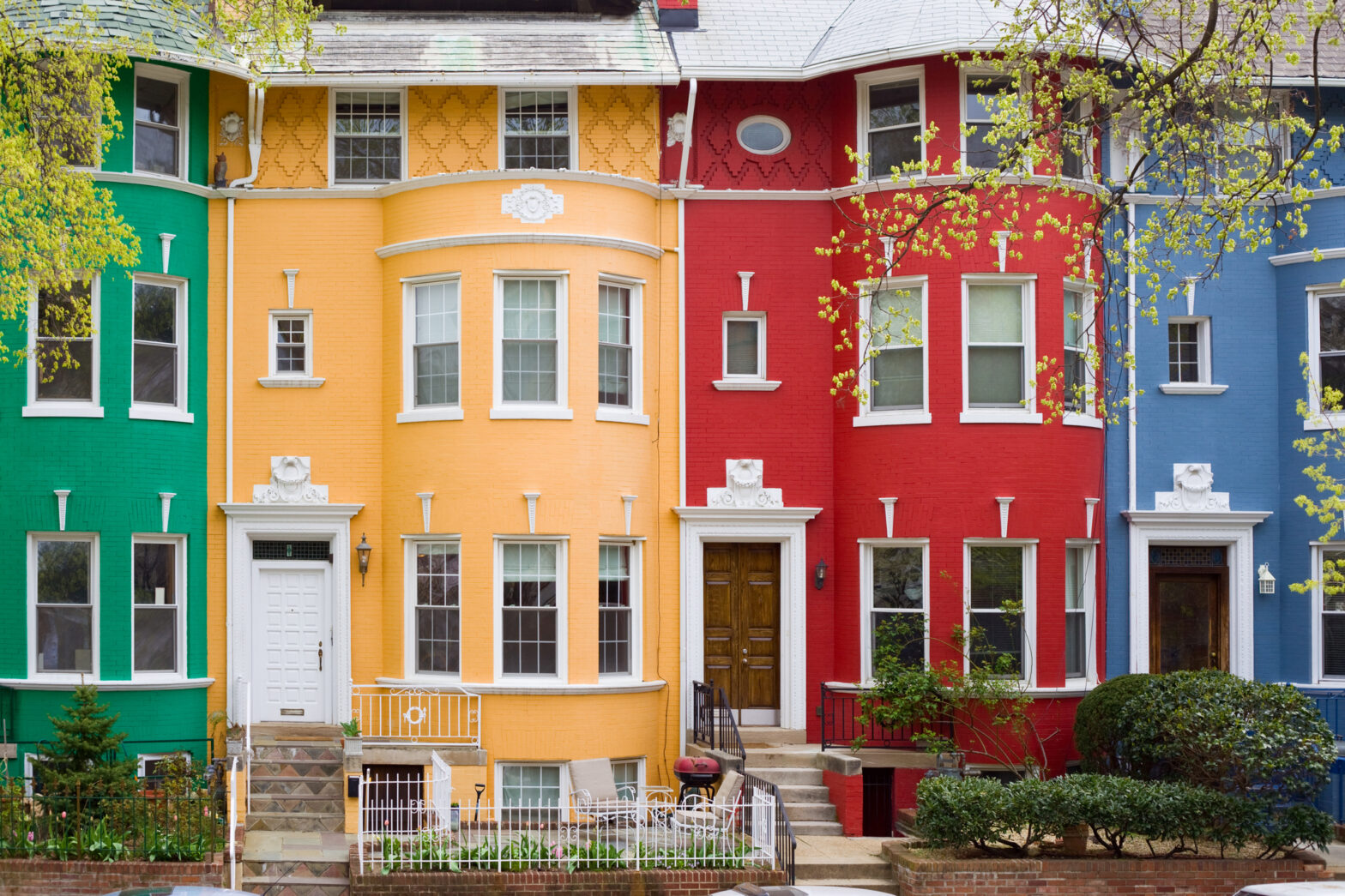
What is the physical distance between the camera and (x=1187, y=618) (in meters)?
20.3

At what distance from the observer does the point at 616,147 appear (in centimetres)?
1977

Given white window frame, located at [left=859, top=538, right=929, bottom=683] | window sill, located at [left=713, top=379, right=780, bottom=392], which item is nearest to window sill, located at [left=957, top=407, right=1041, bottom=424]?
white window frame, located at [left=859, top=538, right=929, bottom=683]

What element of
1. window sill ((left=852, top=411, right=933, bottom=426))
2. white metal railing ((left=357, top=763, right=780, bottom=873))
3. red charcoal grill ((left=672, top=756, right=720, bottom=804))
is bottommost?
white metal railing ((left=357, top=763, right=780, bottom=873))

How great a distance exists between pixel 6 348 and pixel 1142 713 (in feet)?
44.5

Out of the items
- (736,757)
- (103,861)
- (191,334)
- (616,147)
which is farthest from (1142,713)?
(191,334)

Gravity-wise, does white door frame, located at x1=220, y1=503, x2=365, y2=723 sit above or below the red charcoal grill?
above

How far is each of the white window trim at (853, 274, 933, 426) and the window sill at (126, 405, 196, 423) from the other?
8.64 meters

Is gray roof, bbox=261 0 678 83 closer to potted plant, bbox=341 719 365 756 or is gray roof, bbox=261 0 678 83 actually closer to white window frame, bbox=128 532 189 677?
white window frame, bbox=128 532 189 677

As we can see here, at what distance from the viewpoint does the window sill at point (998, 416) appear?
1898 centimetres

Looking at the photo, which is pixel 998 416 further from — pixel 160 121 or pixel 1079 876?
pixel 160 121

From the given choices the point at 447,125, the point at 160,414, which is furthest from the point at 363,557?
the point at 447,125

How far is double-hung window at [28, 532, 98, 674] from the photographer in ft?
60.4

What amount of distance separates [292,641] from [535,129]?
7.43 metres

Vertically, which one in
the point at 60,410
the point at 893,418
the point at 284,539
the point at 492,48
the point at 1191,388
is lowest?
the point at 284,539
